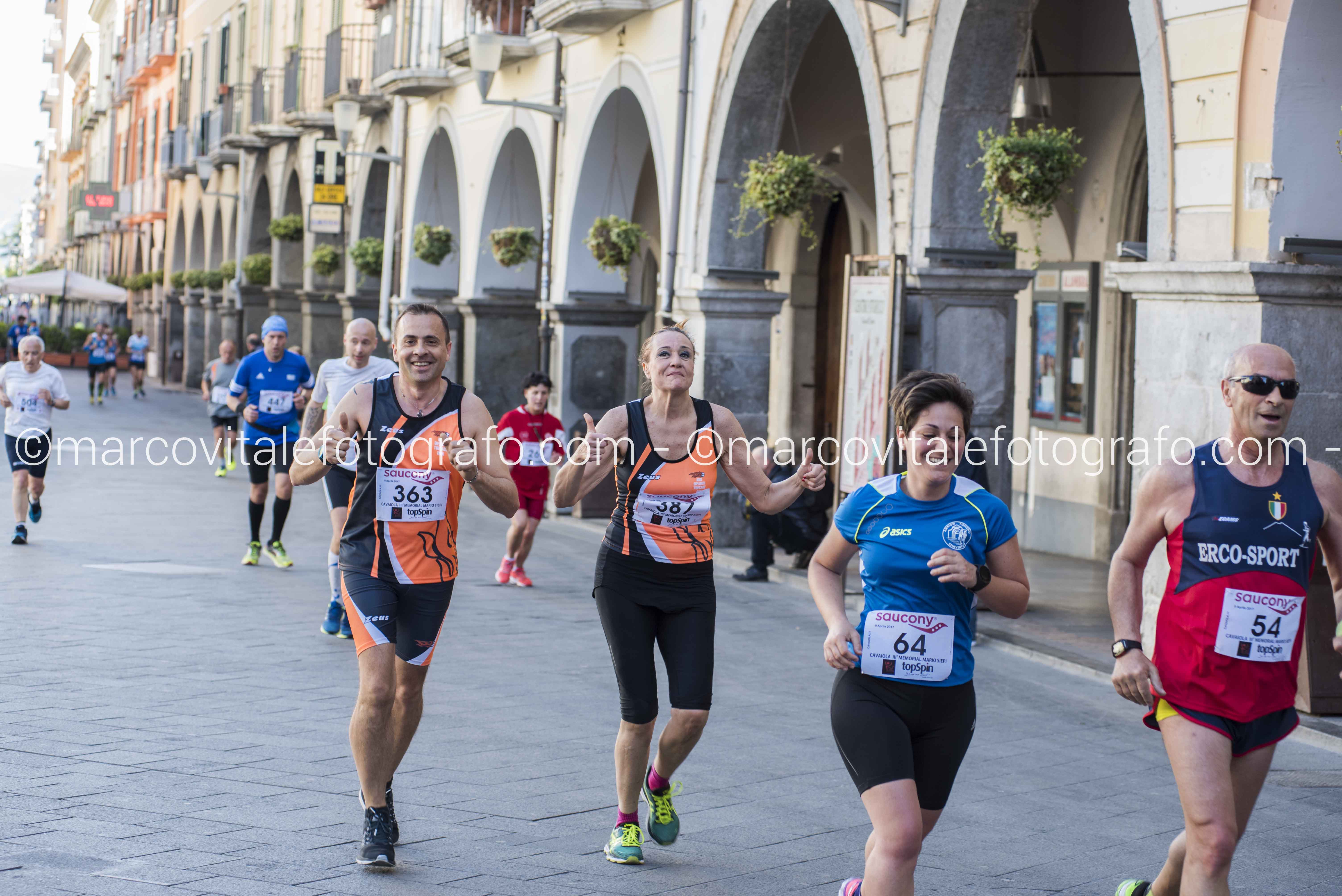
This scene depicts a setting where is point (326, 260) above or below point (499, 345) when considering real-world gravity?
above

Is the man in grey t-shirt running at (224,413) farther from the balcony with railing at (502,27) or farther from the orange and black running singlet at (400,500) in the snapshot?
the orange and black running singlet at (400,500)

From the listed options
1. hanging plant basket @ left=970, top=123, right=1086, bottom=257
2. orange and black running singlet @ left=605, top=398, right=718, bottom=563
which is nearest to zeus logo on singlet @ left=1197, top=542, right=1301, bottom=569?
orange and black running singlet @ left=605, top=398, right=718, bottom=563

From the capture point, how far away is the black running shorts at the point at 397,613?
5168mm

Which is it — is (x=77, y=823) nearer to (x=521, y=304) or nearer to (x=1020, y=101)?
(x=1020, y=101)

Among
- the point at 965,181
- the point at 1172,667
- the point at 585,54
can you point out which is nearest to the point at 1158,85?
the point at 965,181

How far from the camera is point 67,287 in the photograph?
1713 inches

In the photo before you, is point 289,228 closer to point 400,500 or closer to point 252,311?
point 252,311

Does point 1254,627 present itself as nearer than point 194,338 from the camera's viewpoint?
Yes

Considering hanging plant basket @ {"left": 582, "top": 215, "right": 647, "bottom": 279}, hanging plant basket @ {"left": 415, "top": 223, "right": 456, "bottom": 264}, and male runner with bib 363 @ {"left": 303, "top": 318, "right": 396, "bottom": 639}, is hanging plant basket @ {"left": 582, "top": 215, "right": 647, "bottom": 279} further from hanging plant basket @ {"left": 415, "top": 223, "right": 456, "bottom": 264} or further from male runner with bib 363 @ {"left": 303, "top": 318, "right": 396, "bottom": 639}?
male runner with bib 363 @ {"left": 303, "top": 318, "right": 396, "bottom": 639}

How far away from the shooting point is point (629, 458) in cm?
535

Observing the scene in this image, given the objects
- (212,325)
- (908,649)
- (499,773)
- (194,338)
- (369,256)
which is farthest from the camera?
(194,338)

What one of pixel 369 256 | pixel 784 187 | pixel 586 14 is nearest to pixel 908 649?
pixel 784 187

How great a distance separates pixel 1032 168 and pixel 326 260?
18.7 metres

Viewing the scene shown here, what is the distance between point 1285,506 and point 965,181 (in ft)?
23.5
